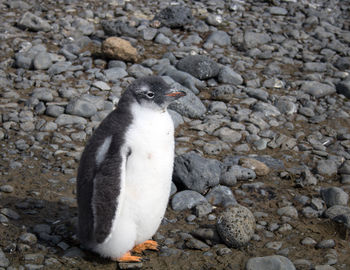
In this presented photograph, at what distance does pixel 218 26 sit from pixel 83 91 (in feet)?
11.2

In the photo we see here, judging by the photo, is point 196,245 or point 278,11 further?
point 278,11

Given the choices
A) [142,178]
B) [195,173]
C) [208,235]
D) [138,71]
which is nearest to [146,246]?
[208,235]

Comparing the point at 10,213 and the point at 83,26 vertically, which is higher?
the point at 10,213

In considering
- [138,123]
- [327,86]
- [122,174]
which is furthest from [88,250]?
[327,86]

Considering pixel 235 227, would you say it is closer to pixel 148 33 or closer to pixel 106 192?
pixel 106 192

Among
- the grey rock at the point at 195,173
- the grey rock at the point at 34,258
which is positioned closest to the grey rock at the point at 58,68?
the grey rock at the point at 195,173

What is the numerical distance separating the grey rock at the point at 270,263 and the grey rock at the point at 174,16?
17.9ft

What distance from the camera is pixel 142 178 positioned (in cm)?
350

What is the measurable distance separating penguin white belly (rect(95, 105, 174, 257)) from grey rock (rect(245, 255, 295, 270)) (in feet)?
2.68

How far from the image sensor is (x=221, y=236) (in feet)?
13.0

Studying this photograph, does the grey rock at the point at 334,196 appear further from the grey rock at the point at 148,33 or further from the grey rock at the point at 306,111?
the grey rock at the point at 148,33

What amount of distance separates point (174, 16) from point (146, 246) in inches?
211

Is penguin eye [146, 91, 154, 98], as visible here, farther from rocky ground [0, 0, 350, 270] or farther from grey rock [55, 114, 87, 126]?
grey rock [55, 114, 87, 126]

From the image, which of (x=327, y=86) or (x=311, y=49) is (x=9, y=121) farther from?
(x=311, y=49)
